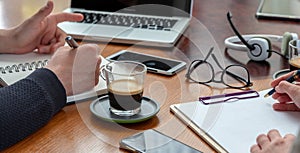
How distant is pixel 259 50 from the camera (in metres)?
1.28

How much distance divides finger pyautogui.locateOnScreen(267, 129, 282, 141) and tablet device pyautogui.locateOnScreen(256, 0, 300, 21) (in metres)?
0.97

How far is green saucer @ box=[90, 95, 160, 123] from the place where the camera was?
35.3 inches

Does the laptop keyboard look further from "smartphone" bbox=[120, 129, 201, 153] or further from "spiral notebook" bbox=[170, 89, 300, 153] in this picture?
"smartphone" bbox=[120, 129, 201, 153]

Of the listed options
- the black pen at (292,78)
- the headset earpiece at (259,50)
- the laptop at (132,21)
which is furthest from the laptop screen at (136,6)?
the black pen at (292,78)

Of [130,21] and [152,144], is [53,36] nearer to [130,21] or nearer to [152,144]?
[130,21]

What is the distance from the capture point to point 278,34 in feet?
5.01

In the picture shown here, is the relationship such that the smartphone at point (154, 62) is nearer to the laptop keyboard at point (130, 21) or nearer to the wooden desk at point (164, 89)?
the wooden desk at point (164, 89)

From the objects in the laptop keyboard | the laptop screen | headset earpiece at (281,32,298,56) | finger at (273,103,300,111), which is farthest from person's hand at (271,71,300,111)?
the laptop screen

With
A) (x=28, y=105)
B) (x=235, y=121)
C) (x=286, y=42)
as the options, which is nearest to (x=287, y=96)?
(x=235, y=121)

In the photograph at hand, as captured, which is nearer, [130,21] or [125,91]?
[125,91]

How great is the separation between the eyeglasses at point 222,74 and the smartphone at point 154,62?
0.11 feet

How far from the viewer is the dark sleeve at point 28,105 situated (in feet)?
2.78

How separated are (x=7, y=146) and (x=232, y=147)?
39cm

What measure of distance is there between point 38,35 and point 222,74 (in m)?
0.49
